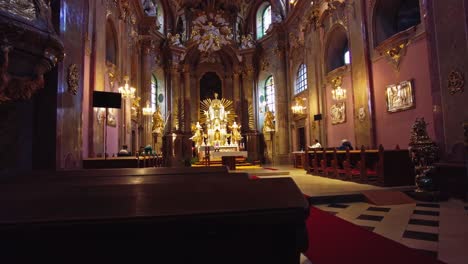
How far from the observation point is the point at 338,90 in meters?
10.9

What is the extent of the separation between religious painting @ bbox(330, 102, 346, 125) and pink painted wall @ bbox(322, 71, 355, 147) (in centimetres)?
15

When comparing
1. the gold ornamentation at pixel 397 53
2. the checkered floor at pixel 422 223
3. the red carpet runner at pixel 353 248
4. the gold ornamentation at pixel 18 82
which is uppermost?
the gold ornamentation at pixel 397 53

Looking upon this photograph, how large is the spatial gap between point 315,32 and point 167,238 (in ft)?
45.2

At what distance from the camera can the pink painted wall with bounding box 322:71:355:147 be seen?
34.6 ft

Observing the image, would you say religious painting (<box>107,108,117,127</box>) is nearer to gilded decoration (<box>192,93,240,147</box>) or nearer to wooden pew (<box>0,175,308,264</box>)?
gilded decoration (<box>192,93,240,147</box>)

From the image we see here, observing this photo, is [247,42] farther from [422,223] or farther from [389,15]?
[422,223]

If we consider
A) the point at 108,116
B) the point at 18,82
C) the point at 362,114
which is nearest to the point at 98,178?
the point at 18,82

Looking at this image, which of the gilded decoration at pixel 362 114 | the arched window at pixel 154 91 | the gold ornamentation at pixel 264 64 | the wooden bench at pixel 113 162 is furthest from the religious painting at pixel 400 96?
the arched window at pixel 154 91

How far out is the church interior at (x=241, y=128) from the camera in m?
1.26

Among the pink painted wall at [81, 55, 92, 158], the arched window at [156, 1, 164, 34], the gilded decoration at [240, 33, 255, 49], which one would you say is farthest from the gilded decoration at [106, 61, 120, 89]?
the gilded decoration at [240, 33, 255, 49]

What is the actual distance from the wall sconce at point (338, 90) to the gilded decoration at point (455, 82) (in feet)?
16.4

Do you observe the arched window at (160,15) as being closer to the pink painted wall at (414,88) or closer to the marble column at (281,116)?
the marble column at (281,116)

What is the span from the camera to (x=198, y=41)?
1881 centimetres

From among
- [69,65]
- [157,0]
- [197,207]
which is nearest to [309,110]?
[69,65]
